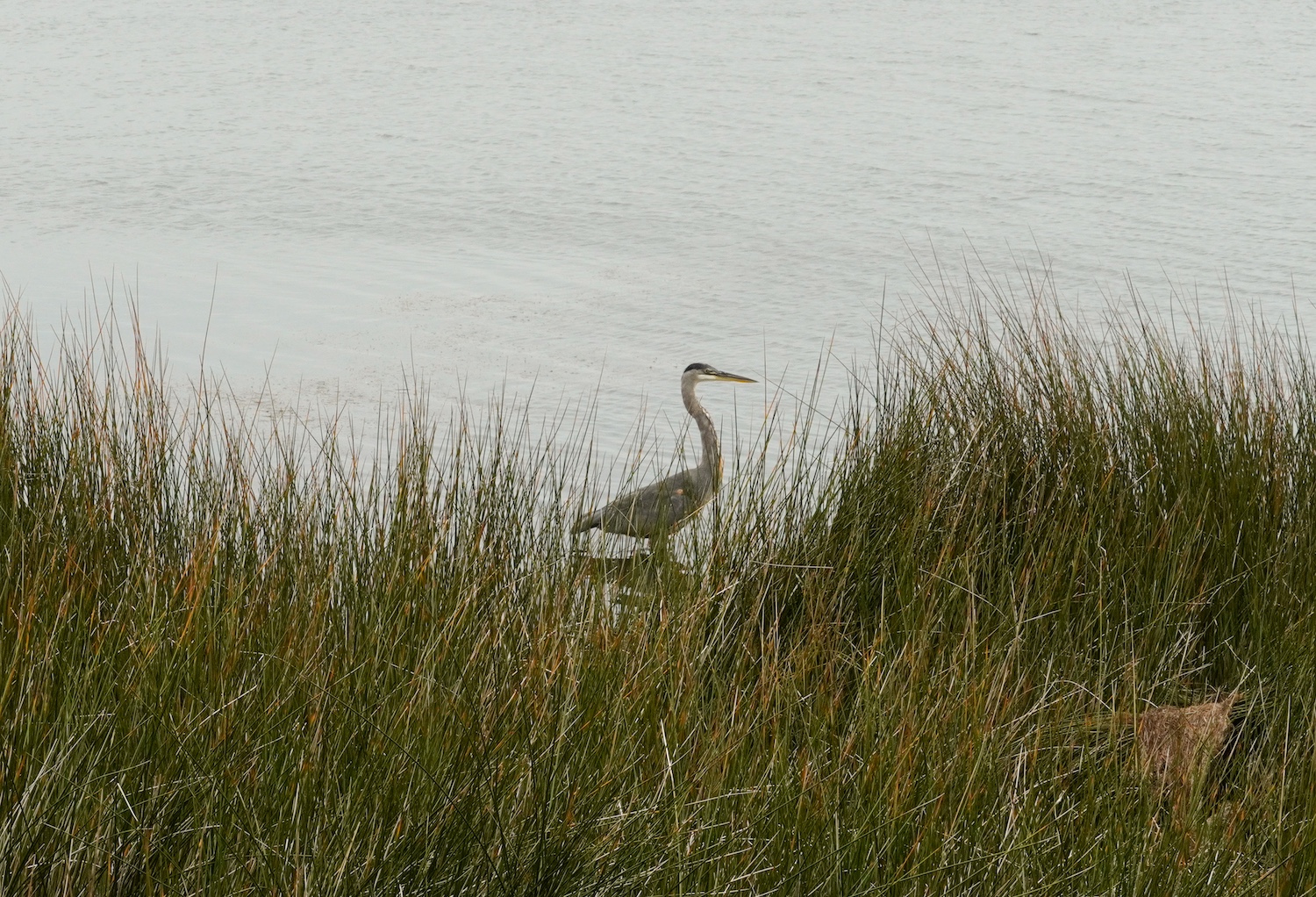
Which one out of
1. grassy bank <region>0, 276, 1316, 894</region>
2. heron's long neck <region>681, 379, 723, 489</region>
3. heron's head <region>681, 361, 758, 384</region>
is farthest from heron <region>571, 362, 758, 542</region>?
grassy bank <region>0, 276, 1316, 894</region>

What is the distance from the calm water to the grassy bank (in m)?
1.85

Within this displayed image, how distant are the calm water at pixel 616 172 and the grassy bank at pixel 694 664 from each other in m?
1.85

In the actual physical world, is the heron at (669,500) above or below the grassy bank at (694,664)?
below

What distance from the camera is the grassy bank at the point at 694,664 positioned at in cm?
187

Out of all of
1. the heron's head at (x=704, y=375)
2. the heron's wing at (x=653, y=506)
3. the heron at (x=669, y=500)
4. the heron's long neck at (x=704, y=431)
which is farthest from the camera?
the heron's head at (x=704, y=375)

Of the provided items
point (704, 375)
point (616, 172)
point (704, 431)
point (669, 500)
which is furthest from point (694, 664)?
point (616, 172)

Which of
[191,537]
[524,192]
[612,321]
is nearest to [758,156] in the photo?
[524,192]

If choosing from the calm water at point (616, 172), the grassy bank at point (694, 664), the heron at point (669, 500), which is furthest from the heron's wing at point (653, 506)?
the calm water at point (616, 172)

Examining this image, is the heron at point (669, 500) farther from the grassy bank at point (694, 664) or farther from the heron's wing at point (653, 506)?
the grassy bank at point (694, 664)

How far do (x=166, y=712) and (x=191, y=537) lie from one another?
1137 mm

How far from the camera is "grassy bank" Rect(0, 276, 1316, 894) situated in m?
1.87

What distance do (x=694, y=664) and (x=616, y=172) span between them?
11499 mm

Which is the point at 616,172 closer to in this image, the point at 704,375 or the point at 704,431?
the point at 704,375

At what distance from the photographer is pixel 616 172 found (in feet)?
44.9
